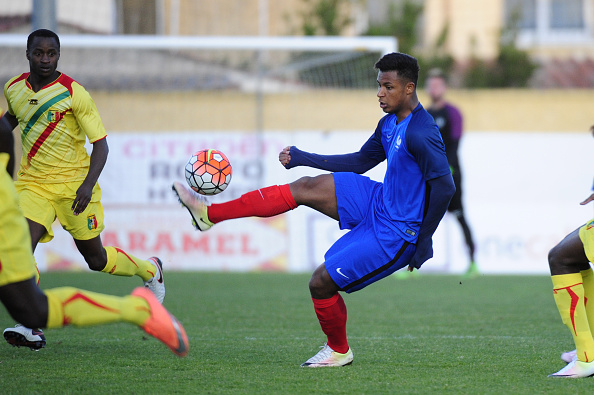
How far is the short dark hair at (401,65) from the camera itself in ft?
16.3

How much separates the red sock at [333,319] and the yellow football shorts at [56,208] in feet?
6.24

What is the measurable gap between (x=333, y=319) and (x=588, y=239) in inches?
65.7

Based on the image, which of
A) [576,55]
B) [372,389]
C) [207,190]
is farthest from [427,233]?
[576,55]

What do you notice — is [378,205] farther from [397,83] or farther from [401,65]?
[401,65]

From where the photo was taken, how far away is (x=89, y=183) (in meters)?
5.63

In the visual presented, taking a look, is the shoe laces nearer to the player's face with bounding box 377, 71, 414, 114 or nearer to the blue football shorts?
the blue football shorts

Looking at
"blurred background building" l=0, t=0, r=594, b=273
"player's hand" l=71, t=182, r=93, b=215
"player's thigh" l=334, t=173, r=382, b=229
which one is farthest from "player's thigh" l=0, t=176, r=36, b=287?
"blurred background building" l=0, t=0, r=594, b=273

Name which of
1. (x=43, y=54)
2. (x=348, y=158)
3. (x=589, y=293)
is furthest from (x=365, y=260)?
(x=43, y=54)

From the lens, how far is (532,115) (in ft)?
49.1

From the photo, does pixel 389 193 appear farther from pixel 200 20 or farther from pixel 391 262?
pixel 200 20

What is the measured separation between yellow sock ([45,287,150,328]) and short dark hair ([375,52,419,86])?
7.16 ft

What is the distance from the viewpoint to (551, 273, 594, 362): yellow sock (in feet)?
15.5

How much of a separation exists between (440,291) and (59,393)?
21.5 ft

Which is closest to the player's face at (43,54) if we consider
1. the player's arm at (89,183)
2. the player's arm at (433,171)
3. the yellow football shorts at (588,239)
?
the player's arm at (89,183)
